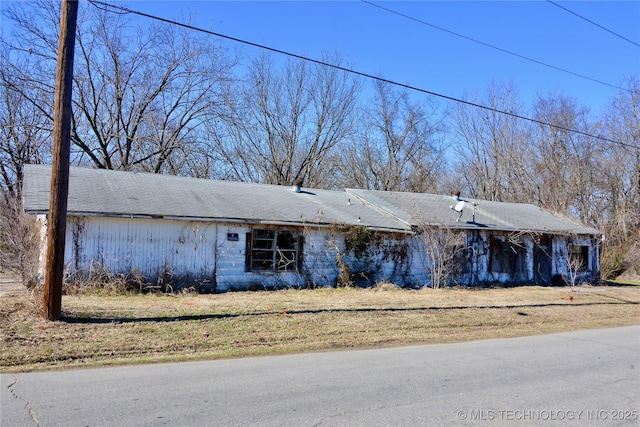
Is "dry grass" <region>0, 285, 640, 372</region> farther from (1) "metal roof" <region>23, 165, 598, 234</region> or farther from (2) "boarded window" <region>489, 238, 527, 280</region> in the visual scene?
(2) "boarded window" <region>489, 238, 527, 280</region>

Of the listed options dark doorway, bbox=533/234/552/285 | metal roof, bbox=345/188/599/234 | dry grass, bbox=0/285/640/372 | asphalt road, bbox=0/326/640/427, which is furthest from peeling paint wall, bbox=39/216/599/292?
asphalt road, bbox=0/326/640/427

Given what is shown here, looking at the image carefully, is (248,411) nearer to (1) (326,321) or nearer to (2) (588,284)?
(1) (326,321)

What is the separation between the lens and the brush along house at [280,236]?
594 inches

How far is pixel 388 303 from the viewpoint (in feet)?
47.4

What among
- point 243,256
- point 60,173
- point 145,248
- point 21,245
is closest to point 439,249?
point 243,256

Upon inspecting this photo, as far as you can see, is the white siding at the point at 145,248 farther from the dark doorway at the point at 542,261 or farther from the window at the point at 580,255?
the window at the point at 580,255

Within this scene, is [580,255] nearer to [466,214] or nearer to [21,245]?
[466,214]

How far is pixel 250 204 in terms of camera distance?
18453mm

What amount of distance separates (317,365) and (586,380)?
12.5 ft

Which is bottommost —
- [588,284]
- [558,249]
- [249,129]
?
[588,284]

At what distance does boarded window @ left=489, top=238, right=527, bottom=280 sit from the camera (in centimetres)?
2241

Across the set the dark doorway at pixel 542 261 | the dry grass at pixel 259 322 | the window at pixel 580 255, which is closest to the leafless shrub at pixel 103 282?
the dry grass at pixel 259 322

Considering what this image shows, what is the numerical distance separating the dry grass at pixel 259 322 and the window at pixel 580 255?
327 inches

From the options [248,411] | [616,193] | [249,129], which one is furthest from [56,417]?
[616,193]
